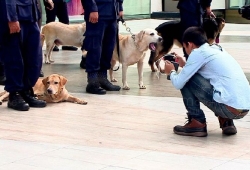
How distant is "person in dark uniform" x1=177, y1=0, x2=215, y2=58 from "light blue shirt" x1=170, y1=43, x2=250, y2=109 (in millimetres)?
3942

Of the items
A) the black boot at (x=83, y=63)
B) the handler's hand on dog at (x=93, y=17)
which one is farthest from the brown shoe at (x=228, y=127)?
the black boot at (x=83, y=63)

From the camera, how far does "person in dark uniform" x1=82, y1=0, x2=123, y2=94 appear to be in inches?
326

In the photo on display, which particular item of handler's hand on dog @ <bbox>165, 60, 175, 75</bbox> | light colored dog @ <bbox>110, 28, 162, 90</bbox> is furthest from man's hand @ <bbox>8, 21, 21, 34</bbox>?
light colored dog @ <bbox>110, 28, 162, 90</bbox>

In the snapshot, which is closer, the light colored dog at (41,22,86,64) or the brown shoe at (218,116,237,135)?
the brown shoe at (218,116,237,135)

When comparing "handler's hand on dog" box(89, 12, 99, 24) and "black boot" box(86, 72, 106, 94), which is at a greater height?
"handler's hand on dog" box(89, 12, 99, 24)

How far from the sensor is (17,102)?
7.41 m

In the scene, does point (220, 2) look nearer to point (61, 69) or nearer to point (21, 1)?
point (61, 69)

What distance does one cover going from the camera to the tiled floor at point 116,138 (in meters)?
5.29

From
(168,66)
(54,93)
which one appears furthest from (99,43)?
(168,66)

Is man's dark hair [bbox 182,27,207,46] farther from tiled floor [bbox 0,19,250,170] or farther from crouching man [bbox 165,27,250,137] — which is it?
tiled floor [bbox 0,19,250,170]

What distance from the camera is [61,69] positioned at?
1069 cm

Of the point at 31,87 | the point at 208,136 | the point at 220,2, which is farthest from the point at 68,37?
the point at 220,2

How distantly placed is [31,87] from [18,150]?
207cm

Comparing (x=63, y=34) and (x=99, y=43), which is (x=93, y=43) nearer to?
(x=99, y=43)
